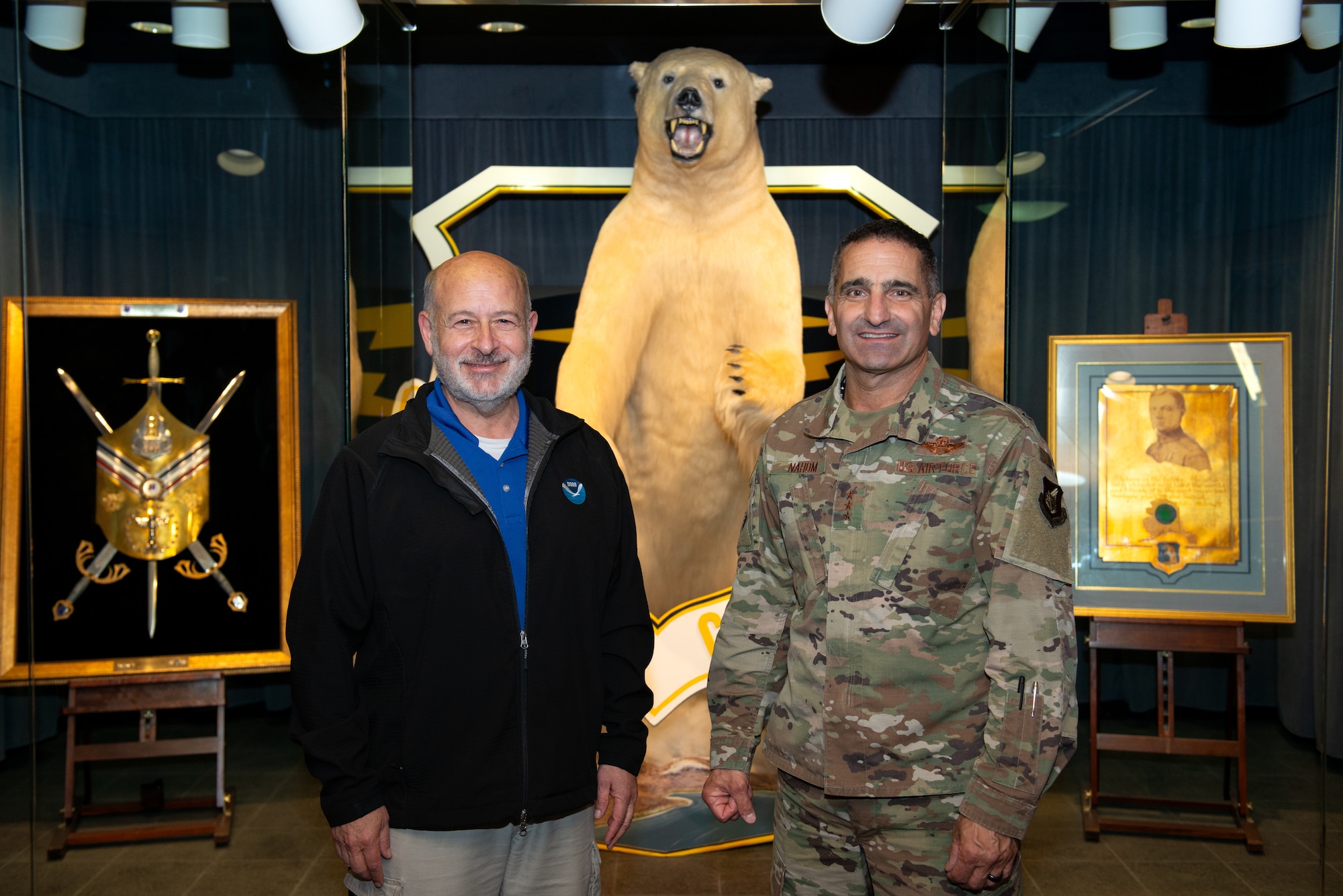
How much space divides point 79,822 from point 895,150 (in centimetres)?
330

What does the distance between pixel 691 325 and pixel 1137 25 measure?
1533 millimetres

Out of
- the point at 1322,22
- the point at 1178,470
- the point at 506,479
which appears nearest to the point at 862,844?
the point at 506,479

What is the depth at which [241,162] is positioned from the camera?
2922 millimetres

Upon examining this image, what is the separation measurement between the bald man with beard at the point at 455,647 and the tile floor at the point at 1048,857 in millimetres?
1384

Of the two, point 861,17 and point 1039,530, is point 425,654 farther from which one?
point 861,17

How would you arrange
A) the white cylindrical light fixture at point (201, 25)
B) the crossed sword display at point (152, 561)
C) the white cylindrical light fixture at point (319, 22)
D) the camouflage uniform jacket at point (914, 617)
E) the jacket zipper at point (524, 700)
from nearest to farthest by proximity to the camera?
the camouflage uniform jacket at point (914, 617), the jacket zipper at point (524, 700), the white cylindrical light fixture at point (319, 22), the white cylindrical light fixture at point (201, 25), the crossed sword display at point (152, 561)

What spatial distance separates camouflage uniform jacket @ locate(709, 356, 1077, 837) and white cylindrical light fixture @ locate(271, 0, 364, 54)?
→ 181 cm

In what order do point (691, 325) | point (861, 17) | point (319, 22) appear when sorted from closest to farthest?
point (319, 22)
point (861, 17)
point (691, 325)

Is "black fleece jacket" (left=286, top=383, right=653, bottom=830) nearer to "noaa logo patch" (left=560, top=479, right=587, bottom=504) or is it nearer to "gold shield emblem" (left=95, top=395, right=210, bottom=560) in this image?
A: "noaa logo patch" (left=560, top=479, right=587, bottom=504)

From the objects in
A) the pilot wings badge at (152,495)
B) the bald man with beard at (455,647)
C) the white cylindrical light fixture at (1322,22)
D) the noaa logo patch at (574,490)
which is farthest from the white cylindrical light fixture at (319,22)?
the white cylindrical light fixture at (1322,22)

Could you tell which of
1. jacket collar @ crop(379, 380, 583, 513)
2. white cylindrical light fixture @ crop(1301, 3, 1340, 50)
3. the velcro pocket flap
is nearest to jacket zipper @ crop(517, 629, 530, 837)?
jacket collar @ crop(379, 380, 583, 513)

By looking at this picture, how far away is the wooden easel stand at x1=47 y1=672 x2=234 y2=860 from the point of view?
287 cm

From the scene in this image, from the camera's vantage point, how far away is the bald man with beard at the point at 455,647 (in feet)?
4.65

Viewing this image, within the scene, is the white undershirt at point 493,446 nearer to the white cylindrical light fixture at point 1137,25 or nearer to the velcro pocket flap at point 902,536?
the velcro pocket flap at point 902,536
